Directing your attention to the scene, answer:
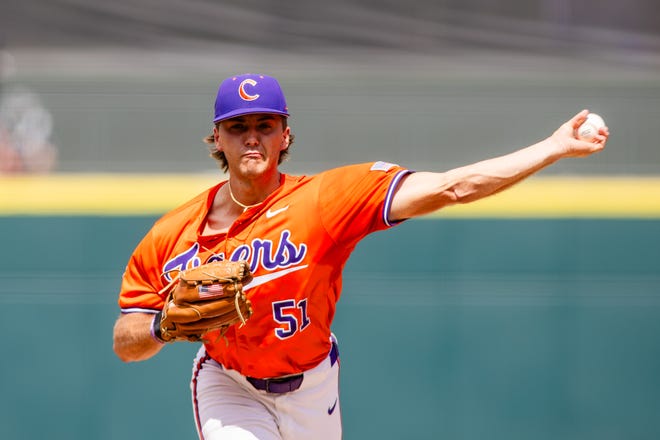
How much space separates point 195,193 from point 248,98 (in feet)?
8.25

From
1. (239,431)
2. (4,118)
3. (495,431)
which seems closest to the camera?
(239,431)

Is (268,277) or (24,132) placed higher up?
(24,132)

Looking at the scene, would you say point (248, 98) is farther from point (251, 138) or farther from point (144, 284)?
point (144, 284)

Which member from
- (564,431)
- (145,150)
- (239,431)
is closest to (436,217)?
(564,431)

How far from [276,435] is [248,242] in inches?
25.9

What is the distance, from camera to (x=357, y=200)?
3.04 meters

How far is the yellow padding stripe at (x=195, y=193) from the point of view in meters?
5.48

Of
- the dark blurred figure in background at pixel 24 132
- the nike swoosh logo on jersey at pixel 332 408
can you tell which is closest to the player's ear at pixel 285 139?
the nike swoosh logo on jersey at pixel 332 408

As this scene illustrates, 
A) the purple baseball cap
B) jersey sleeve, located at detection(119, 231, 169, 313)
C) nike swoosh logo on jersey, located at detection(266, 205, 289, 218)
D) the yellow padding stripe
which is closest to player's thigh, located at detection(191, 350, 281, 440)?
jersey sleeve, located at detection(119, 231, 169, 313)

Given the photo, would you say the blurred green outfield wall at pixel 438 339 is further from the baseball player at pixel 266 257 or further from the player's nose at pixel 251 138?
the player's nose at pixel 251 138

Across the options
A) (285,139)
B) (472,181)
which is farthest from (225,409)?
(472,181)

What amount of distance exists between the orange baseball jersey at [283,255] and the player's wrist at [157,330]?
0.47 feet

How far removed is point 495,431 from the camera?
5.38 m

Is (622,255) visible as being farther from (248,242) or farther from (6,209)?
(6,209)
